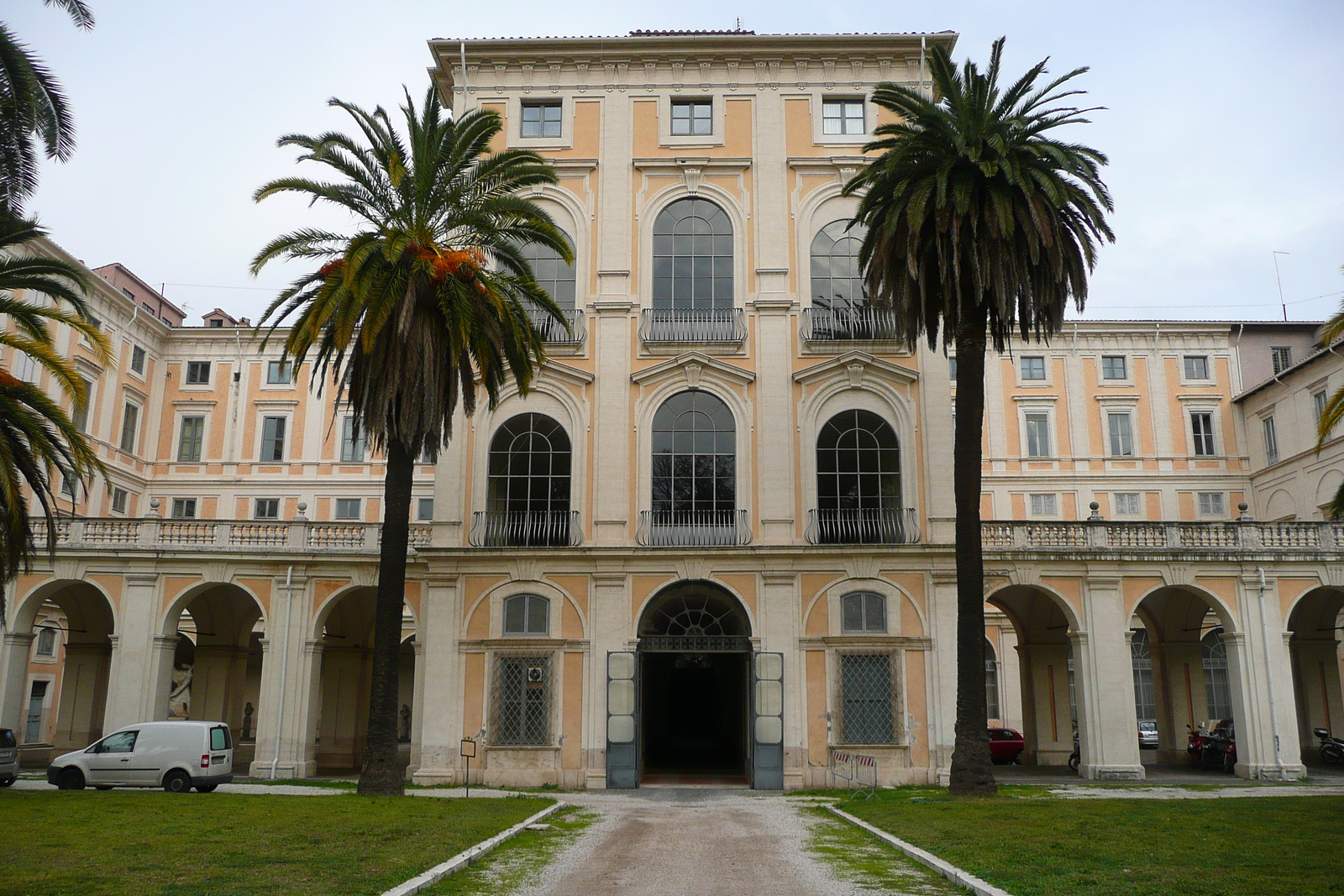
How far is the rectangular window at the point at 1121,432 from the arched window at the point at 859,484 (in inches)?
1059

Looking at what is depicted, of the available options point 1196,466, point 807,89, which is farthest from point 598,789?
point 1196,466

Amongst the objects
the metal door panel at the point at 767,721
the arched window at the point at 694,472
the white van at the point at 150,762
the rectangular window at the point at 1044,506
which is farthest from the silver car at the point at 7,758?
the rectangular window at the point at 1044,506

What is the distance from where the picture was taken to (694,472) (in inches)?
1205

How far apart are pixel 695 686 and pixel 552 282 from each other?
15.7 meters

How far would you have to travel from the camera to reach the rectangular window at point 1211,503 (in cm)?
5219

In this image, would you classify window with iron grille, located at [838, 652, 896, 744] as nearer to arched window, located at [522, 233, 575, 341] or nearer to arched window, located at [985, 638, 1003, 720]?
arched window, located at [522, 233, 575, 341]

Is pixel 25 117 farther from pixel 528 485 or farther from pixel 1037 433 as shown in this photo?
pixel 1037 433

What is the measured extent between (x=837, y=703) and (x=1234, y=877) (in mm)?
16519

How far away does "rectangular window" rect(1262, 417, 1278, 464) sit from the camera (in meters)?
50.3

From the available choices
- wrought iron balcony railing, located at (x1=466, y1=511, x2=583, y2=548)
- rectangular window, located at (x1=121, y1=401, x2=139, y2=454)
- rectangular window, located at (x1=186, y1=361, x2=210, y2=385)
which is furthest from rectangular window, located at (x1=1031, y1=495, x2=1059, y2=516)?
rectangular window, located at (x1=121, y1=401, x2=139, y2=454)

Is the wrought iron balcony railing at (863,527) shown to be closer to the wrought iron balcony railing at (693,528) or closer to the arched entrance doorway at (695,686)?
the wrought iron balcony railing at (693,528)

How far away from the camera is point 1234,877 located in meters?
12.6

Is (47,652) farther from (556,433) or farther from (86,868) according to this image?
(86,868)

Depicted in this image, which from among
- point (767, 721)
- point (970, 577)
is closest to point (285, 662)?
point (767, 721)
